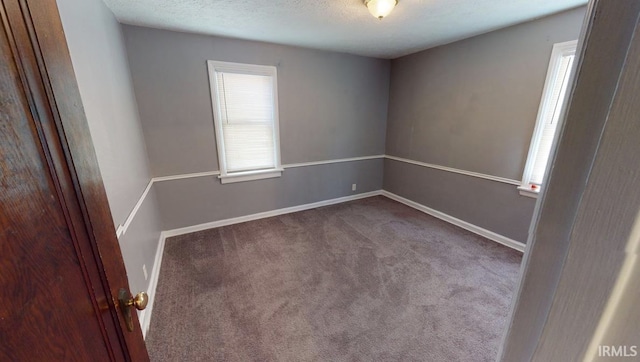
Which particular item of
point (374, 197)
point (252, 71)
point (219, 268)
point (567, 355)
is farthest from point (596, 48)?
point (374, 197)

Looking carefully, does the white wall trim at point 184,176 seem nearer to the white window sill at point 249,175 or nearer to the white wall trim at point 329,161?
the white window sill at point 249,175

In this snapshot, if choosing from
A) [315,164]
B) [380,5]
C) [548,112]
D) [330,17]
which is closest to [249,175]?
[315,164]

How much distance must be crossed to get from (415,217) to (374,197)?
0.96m

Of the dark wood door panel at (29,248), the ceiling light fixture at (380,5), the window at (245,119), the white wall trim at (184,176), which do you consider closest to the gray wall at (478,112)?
the ceiling light fixture at (380,5)

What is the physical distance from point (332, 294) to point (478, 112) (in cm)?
266

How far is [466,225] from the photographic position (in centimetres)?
313

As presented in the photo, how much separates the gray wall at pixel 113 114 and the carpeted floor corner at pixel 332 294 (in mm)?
486

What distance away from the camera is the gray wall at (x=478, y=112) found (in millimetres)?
2377

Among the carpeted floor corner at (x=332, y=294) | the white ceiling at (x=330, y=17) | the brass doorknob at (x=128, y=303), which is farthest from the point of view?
the white ceiling at (x=330, y=17)

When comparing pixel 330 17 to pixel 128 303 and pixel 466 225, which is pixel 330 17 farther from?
pixel 466 225

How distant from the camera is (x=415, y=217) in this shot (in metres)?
3.51

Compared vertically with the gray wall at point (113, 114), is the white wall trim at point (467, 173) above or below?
below

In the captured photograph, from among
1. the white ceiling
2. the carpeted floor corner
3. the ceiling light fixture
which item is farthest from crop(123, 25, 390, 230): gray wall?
the ceiling light fixture

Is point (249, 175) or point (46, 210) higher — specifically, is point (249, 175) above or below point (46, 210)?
below
